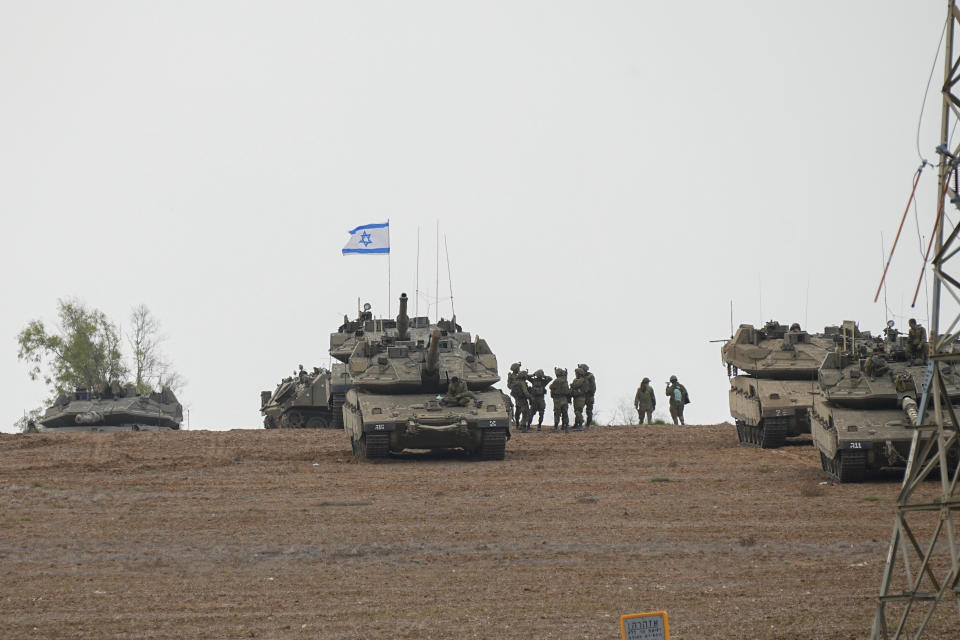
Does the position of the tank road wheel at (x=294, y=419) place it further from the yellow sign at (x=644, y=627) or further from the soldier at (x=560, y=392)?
the yellow sign at (x=644, y=627)

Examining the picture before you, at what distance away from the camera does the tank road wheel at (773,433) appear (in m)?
25.8

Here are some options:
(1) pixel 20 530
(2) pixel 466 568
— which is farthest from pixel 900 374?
(1) pixel 20 530

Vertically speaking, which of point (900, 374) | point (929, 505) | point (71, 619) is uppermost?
point (900, 374)

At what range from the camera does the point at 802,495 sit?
20000 millimetres

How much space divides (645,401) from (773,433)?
9.77 meters

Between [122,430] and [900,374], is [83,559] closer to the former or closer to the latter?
[900,374]

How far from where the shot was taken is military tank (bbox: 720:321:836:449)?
84.2ft

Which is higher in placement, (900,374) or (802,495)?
(900,374)

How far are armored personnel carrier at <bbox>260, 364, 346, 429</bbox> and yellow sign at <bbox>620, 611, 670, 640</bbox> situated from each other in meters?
25.1

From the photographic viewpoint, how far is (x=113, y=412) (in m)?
34.5

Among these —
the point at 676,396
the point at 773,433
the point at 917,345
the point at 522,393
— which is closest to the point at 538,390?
the point at 522,393

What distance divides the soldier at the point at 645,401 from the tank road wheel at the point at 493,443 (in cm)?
1131

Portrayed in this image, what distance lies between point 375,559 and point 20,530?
5291mm

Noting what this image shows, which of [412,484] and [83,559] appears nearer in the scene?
[83,559]
